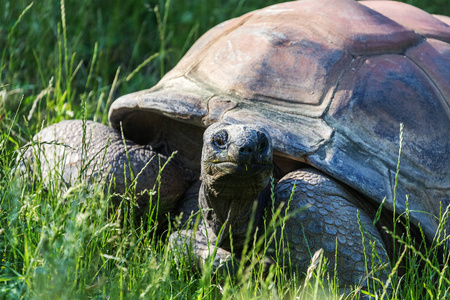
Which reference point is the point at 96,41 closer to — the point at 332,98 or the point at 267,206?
the point at 332,98

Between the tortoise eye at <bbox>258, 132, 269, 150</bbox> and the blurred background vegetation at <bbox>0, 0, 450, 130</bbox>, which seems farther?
the blurred background vegetation at <bbox>0, 0, 450, 130</bbox>

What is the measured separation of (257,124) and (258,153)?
385 millimetres

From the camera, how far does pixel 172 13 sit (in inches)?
230

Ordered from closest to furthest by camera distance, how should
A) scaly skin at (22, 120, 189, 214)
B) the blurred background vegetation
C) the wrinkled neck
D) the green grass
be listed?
the green grass < the wrinkled neck < scaly skin at (22, 120, 189, 214) < the blurred background vegetation

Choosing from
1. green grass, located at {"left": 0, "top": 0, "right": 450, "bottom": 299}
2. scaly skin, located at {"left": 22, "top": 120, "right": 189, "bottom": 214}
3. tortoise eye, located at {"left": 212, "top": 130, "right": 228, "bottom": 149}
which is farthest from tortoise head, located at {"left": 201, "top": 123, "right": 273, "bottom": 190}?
scaly skin, located at {"left": 22, "top": 120, "right": 189, "bottom": 214}

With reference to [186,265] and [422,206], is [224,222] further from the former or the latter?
[422,206]

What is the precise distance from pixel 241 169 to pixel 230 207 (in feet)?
0.98

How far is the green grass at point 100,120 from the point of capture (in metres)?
Result: 2.16

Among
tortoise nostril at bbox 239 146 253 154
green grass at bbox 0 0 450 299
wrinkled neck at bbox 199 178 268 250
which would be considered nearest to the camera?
green grass at bbox 0 0 450 299

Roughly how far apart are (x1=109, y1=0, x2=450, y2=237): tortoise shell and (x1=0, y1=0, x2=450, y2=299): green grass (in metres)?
0.38

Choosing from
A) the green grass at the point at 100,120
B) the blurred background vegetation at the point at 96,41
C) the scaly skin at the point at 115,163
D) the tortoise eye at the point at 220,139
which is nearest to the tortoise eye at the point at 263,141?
the tortoise eye at the point at 220,139

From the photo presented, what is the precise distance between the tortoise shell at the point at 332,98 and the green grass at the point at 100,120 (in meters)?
0.38

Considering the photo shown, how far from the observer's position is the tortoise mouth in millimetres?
2465

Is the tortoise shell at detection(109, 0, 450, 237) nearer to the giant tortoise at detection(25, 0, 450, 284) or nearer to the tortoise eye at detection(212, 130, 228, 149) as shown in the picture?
the giant tortoise at detection(25, 0, 450, 284)
